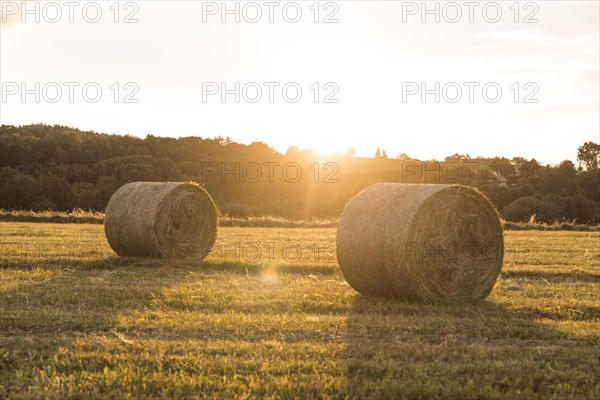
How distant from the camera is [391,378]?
6035mm

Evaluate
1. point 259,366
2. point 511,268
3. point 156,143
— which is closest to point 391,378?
point 259,366

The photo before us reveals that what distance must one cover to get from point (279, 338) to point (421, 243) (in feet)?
12.5

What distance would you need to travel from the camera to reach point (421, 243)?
10.6 meters

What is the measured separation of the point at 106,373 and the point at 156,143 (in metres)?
57.2

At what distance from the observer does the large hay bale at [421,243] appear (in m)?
10.4

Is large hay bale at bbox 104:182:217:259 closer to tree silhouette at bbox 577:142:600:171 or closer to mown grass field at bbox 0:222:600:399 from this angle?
mown grass field at bbox 0:222:600:399

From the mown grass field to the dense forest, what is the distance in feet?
92.4

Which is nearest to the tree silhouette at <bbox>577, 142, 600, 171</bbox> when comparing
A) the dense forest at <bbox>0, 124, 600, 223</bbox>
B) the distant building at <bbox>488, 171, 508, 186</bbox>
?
the dense forest at <bbox>0, 124, 600, 223</bbox>

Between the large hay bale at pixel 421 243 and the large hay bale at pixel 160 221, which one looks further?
the large hay bale at pixel 160 221

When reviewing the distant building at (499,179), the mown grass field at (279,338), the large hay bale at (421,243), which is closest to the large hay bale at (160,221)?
the mown grass field at (279,338)

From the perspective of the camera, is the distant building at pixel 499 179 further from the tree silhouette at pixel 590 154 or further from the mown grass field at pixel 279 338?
the mown grass field at pixel 279 338

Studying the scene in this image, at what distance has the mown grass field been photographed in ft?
19.2

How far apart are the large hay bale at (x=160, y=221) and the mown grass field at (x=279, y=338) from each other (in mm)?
2837

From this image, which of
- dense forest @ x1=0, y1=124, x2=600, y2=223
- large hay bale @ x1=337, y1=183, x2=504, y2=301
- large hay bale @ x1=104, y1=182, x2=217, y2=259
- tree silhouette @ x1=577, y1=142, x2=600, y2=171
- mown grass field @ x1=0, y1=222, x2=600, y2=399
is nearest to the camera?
mown grass field @ x1=0, y1=222, x2=600, y2=399
